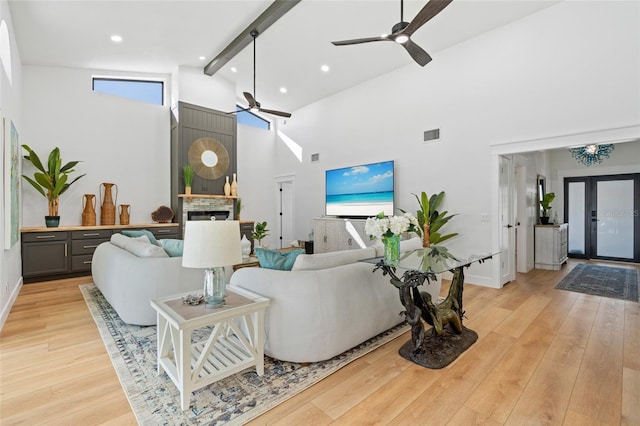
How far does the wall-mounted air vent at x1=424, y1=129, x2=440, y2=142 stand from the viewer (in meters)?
5.22

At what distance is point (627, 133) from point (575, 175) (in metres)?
4.16

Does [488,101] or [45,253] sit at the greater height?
[488,101]

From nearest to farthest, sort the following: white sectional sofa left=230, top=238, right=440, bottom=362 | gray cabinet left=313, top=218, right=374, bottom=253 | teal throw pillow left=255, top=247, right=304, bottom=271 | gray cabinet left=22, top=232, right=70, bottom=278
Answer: white sectional sofa left=230, top=238, right=440, bottom=362
teal throw pillow left=255, top=247, right=304, bottom=271
gray cabinet left=22, top=232, right=70, bottom=278
gray cabinet left=313, top=218, right=374, bottom=253

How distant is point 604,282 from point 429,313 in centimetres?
416

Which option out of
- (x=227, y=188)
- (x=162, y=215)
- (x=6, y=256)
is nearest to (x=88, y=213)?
(x=162, y=215)

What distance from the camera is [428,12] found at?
8.48 ft

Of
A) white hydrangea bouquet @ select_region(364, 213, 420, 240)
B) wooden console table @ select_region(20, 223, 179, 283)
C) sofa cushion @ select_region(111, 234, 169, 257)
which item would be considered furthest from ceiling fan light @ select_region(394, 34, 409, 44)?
wooden console table @ select_region(20, 223, 179, 283)

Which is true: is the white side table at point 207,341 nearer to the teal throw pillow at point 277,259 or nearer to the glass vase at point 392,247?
the teal throw pillow at point 277,259

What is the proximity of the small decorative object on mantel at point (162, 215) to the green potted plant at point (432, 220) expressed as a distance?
473cm

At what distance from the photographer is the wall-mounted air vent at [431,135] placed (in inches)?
206

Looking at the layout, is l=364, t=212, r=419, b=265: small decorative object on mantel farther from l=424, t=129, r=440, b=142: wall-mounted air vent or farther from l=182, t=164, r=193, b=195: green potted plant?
l=182, t=164, r=193, b=195: green potted plant

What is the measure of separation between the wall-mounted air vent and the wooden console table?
227 inches

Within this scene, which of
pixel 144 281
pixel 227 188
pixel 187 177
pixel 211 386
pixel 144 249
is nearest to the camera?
pixel 211 386

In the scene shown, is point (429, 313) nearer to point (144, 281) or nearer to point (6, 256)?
point (144, 281)
